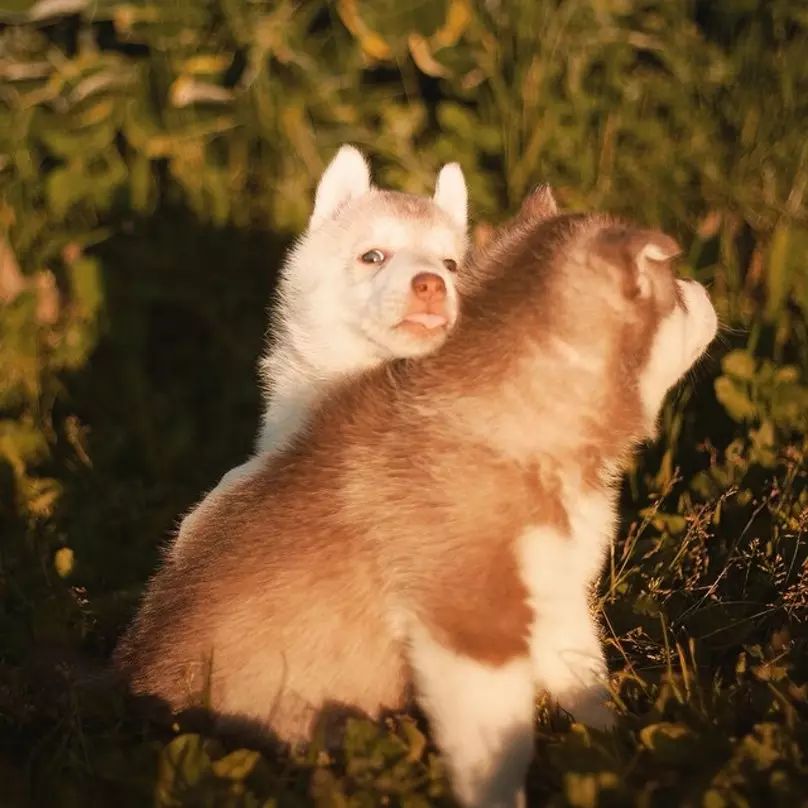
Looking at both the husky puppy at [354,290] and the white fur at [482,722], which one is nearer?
the white fur at [482,722]

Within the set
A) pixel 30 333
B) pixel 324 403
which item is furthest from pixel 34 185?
pixel 324 403

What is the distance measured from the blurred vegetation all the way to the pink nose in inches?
47.1

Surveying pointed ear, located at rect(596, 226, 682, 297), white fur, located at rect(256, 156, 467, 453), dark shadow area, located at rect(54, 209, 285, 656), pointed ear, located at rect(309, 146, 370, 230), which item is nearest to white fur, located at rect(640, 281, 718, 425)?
pointed ear, located at rect(596, 226, 682, 297)

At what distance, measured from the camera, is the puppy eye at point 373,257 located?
3.36 meters

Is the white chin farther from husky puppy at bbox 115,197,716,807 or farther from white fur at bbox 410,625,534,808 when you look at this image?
white fur at bbox 410,625,534,808

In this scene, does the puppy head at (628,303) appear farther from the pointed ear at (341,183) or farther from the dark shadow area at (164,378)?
the dark shadow area at (164,378)

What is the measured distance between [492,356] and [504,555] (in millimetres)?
456

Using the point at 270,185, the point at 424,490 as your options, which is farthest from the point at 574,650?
the point at 270,185

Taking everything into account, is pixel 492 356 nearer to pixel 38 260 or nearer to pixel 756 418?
pixel 756 418

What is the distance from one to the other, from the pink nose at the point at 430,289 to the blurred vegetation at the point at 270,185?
3.92 feet

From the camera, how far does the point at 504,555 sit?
2.42m

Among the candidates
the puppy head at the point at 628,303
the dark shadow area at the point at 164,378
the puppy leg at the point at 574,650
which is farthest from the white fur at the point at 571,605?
the dark shadow area at the point at 164,378

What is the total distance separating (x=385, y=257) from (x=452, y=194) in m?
0.45

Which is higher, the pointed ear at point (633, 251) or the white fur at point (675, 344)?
the pointed ear at point (633, 251)
